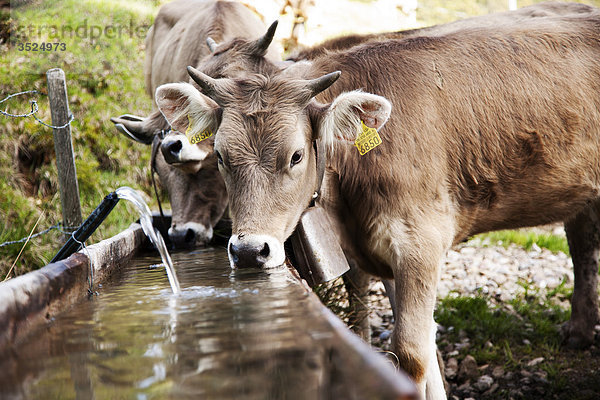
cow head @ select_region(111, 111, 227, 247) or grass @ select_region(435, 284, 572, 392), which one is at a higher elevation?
cow head @ select_region(111, 111, 227, 247)

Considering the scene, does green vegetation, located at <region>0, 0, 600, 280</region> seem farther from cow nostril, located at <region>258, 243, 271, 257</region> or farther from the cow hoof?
the cow hoof

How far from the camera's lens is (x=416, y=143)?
3.58 m

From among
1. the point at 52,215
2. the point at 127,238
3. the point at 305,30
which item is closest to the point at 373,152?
the point at 127,238

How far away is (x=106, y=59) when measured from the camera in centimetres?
988

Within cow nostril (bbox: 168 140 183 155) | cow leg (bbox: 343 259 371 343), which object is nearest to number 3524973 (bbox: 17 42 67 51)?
cow nostril (bbox: 168 140 183 155)

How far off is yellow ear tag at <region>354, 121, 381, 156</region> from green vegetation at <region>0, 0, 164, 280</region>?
3389mm

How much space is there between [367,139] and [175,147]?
1618 mm

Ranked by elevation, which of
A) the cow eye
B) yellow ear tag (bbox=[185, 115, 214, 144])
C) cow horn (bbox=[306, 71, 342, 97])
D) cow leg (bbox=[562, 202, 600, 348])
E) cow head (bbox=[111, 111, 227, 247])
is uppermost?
cow horn (bbox=[306, 71, 342, 97])

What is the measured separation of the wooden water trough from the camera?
126 centimetres

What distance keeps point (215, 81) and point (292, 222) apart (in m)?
0.96

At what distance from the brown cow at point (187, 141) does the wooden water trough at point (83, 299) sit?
872 mm

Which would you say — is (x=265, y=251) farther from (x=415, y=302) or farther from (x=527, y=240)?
(x=527, y=240)

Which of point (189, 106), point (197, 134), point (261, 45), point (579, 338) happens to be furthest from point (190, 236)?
point (579, 338)

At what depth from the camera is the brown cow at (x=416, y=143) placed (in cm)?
336
